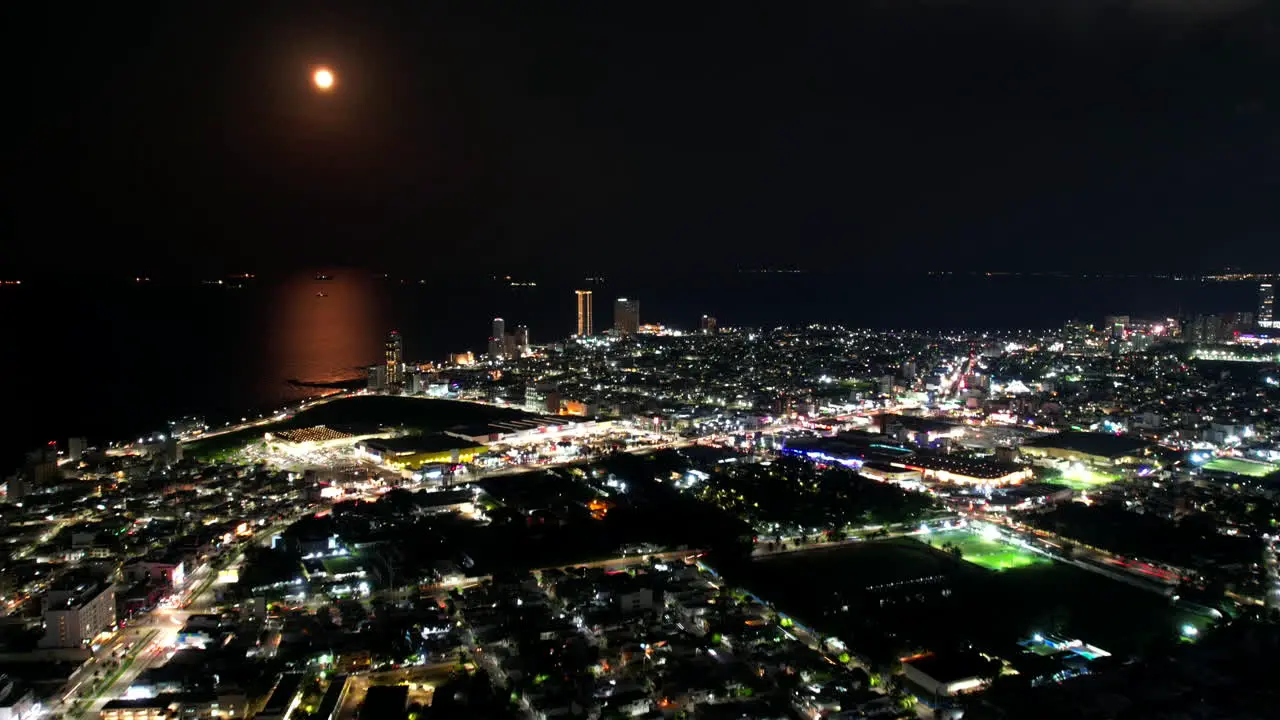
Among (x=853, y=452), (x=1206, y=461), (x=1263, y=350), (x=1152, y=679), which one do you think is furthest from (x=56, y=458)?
(x=1263, y=350)

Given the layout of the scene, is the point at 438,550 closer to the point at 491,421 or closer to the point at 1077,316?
the point at 491,421

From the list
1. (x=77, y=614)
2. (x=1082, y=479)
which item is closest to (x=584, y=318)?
(x=1082, y=479)

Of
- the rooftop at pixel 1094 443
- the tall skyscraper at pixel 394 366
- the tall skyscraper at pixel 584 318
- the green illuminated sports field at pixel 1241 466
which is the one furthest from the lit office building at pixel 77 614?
the tall skyscraper at pixel 584 318

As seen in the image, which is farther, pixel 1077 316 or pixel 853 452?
pixel 1077 316

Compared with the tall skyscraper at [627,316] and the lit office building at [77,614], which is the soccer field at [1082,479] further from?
the tall skyscraper at [627,316]

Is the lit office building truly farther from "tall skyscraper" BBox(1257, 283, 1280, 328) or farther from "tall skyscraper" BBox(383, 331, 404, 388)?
"tall skyscraper" BBox(1257, 283, 1280, 328)

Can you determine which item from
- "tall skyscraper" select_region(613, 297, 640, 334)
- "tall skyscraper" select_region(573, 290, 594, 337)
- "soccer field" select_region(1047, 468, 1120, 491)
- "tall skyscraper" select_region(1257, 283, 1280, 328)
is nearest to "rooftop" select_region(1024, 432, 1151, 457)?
"soccer field" select_region(1047, 468, 1120, 491)
